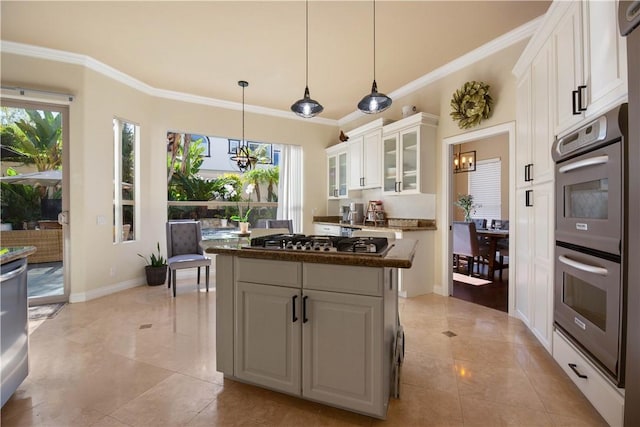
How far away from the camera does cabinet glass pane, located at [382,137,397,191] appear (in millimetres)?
4430

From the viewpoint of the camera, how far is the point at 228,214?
573cm

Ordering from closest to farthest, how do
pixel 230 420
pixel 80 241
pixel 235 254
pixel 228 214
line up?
pixel 230 420, pixel 235 254, pixel 80 241, pixel 228 214

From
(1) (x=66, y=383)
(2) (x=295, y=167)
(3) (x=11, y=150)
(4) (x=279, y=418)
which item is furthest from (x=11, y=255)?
(2) (x=295, y=167)

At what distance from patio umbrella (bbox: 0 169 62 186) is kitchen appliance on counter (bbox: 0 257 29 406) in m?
2.32

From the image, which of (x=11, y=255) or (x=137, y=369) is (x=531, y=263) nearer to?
(x=137, y=369)

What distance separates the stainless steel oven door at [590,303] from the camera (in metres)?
1.45

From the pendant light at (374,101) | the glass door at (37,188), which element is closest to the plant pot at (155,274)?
the glass door at (37,188)

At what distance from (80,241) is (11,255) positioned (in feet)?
7.70

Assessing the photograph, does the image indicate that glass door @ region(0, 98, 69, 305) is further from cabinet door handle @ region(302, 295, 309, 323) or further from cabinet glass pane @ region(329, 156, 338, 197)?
cabinet glass pane @ region(329, 156, 338, 197)

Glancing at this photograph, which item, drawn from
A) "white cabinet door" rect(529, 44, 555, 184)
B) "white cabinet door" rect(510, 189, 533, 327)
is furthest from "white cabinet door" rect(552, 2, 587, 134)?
"white cabinet door" rect(510, 189, 533, 327)

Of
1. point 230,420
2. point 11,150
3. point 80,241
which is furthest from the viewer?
point 80,241

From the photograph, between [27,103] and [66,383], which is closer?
[66,383]

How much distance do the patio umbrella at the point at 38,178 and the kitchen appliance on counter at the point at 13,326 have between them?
7.61ft

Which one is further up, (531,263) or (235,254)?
(235,254)
